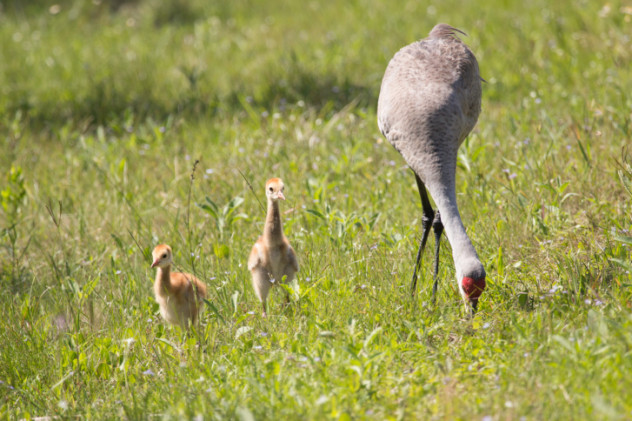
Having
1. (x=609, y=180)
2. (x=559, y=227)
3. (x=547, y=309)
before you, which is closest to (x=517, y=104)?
(x=609, y=180)

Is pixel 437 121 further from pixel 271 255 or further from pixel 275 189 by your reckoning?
pixel 271 255

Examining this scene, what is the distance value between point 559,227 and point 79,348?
11.6 ft

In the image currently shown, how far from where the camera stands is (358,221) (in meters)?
5.38

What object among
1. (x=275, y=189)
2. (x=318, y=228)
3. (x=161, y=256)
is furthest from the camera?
(x=318, y=228)

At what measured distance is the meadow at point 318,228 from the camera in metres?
3.49

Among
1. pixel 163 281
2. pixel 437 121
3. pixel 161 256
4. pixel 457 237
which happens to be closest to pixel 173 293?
pixel 163 281

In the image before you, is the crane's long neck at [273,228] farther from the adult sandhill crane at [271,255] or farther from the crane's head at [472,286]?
the crane's head at [472,286]

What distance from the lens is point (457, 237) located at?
4.08 metres

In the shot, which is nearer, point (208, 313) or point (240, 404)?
point (240, 404)

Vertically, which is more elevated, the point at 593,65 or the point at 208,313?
the point at 593,65

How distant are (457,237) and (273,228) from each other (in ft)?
4.64

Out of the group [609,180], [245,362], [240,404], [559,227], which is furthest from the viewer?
[609,180]

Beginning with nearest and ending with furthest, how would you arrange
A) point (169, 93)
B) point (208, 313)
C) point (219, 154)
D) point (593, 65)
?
1. point (208, 313)
2. point (219, 154)
3. point (593, 65)
4. point (169, 93)

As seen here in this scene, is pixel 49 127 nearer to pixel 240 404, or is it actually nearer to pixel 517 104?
pixel 517 104
